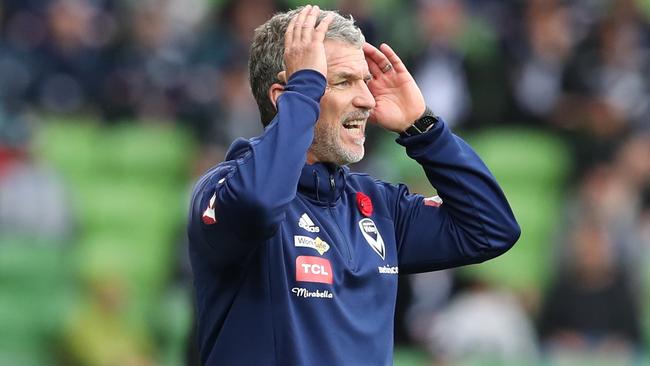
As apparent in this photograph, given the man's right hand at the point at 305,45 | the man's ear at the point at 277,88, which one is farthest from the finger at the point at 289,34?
the man's ear at the point at 277,88

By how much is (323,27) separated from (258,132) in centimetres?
477

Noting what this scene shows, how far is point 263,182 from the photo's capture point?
3016 millimetres

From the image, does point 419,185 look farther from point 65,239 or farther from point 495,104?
point 65,239

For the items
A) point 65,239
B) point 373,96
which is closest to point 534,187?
point 65,239

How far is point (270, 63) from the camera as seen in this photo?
3.44 m

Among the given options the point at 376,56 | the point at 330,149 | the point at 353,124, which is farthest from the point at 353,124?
the point at 376,56

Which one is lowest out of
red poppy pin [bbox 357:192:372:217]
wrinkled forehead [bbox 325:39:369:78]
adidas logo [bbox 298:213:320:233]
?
adidas logo [bbox 298:213:320:233]

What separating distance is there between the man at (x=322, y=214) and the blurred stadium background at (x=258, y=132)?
406 centimetres

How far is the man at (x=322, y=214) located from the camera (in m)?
3.10

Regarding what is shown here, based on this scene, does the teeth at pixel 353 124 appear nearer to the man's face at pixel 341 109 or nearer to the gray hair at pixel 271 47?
the man's face at pixel 341 109

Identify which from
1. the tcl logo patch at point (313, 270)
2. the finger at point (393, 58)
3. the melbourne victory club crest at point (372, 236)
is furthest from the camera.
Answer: the finger at point (393, 58)

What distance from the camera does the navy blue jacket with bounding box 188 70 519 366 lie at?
10.1ft

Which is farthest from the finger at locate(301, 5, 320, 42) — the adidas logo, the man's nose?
the adidas logo

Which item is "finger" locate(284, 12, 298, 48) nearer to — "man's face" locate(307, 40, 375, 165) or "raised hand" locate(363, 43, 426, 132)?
"man's face" locate(307, 40, 375, 165)
